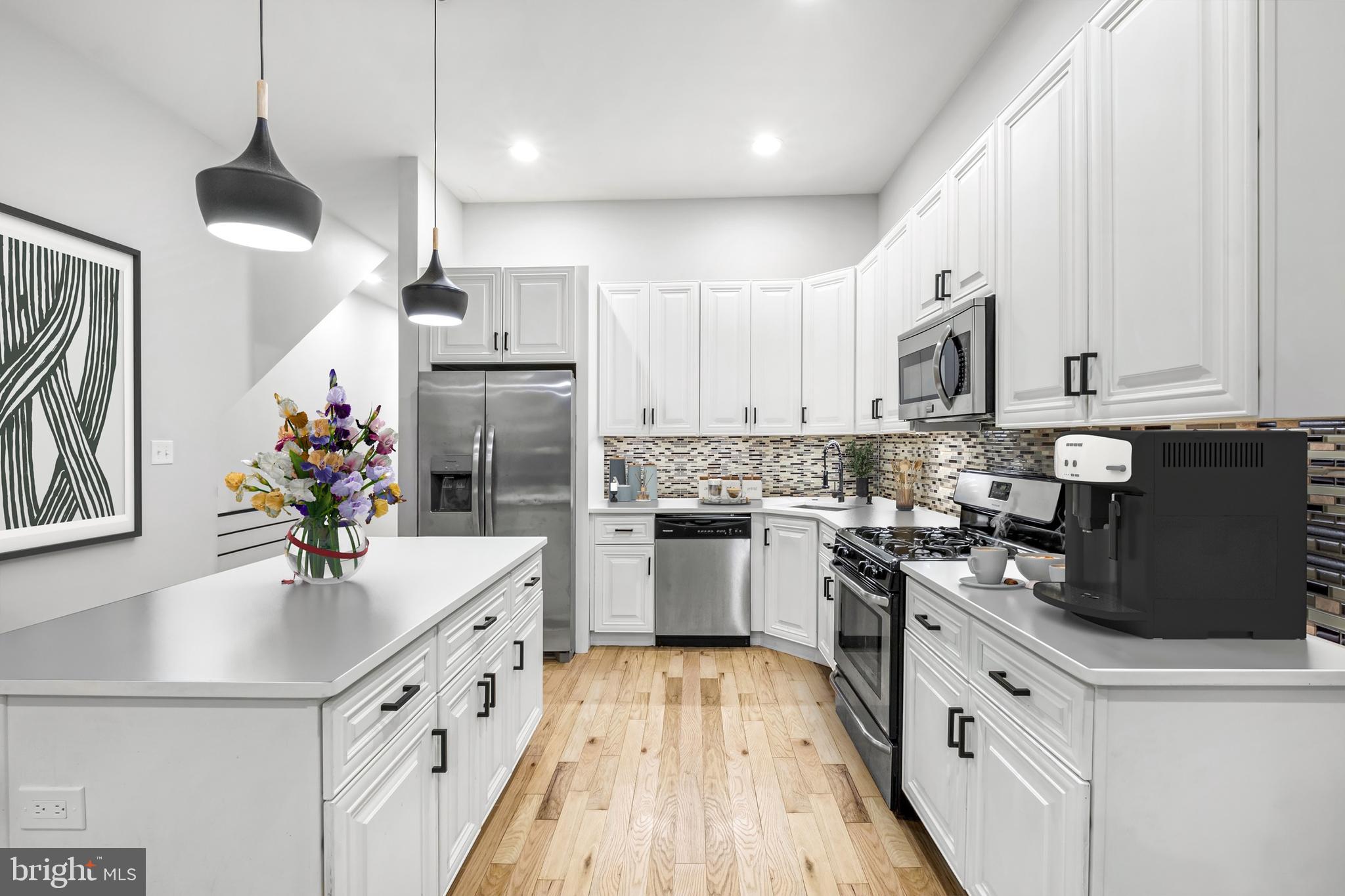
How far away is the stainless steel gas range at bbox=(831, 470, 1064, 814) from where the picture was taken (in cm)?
224

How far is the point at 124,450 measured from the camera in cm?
302

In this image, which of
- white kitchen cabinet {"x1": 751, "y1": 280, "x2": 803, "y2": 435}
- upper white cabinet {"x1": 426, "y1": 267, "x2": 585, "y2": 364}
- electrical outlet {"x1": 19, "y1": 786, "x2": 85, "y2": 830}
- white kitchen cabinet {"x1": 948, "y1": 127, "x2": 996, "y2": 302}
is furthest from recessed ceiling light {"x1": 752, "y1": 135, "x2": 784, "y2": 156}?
electrical outlet {"x1": 19, "y1": 786, "x2": 85, "y2": 830}

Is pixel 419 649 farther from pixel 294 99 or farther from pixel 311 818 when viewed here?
pixel 294 99

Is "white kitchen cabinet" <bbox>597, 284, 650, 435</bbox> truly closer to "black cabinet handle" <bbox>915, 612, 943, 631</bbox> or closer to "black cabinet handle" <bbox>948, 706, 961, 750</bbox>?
"black cabinet handle" <bbox>915, 612, 943, 631</bbox>

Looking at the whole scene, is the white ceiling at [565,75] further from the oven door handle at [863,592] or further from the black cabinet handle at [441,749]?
the black cabinet handle at [441,749]

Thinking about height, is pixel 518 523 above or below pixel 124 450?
below

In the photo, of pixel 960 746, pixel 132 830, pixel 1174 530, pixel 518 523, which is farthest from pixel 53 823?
pixel 518 523

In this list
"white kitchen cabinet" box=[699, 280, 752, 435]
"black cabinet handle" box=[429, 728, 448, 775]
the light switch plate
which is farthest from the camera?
"white kitchen cabinet" box=[699, 280, 752, 435]

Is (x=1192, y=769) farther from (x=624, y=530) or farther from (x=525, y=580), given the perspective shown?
(x=624, y=530)

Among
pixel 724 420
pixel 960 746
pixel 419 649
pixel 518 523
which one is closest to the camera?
pixel 419 649

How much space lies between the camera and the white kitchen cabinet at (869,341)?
3422 mm

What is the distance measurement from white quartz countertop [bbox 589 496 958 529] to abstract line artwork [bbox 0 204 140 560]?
2377 mm

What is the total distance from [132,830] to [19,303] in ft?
8.06

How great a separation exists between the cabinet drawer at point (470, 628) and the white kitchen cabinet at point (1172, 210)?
1787 millimetres
